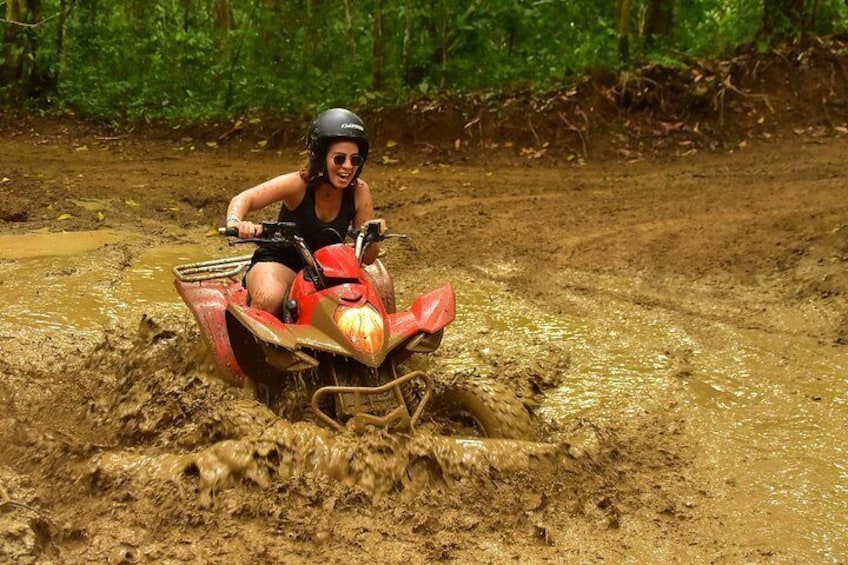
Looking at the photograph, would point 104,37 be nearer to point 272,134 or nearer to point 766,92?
point 272,134

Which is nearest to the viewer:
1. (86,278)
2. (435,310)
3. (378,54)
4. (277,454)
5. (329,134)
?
(277,454)

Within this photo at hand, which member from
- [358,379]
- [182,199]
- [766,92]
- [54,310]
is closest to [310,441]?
[358,379]

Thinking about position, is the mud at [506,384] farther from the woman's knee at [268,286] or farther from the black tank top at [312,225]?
the black tank top at [312,225]

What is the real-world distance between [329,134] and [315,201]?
47 centimetres

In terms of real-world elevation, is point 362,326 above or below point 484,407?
above

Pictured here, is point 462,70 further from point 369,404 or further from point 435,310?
point 369,404

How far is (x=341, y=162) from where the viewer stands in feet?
13.6

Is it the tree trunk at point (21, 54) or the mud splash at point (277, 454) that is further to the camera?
the tree trunk at point (21, 54)

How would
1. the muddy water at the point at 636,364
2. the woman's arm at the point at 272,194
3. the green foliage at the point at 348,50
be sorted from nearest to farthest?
the muddy water at the point at 636,364, the woman's arm at the point at 272,194, the green foliage at the point at 348,50

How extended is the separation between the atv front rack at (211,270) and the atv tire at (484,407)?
51.0 inches

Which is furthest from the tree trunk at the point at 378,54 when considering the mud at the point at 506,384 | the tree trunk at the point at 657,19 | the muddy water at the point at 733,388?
the muddy water at the point at 733,388

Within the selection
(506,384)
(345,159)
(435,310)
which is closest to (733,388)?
(506,384)

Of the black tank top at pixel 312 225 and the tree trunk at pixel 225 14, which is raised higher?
the tree trunk at pixel 225 14

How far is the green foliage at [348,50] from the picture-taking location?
12633 mm
